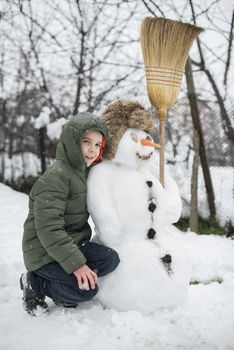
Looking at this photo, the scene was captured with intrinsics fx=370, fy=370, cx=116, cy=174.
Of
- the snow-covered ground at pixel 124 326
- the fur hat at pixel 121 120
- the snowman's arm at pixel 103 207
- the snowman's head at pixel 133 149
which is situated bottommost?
the snow-covered ground at pixel 124 326

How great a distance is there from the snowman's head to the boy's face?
128mm

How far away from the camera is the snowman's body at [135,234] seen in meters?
2.10

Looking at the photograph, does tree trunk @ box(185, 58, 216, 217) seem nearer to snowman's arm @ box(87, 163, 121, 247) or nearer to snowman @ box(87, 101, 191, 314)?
snowman @ box(87, 101, 191, 314)

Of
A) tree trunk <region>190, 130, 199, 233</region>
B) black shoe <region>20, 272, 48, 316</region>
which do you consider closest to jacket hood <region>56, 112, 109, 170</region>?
black shoe <region>20, 272, 48, 316</region>

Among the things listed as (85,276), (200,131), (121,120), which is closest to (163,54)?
(121,120)

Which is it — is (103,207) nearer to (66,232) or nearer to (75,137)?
(66,232)

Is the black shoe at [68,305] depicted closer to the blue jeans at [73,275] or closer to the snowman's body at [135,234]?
the blue jeans at [73,275]

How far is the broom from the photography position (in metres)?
2.44

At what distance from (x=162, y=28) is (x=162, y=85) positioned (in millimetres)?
369

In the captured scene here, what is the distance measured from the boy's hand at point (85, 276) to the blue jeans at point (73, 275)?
0.25 ft

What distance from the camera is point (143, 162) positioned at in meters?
2.23

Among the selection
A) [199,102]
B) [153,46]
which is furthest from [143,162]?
[199,102]

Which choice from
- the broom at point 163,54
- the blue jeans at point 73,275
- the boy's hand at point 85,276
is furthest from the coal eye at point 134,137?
the boy's hand at point 85,276

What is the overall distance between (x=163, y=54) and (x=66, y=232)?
134cm
